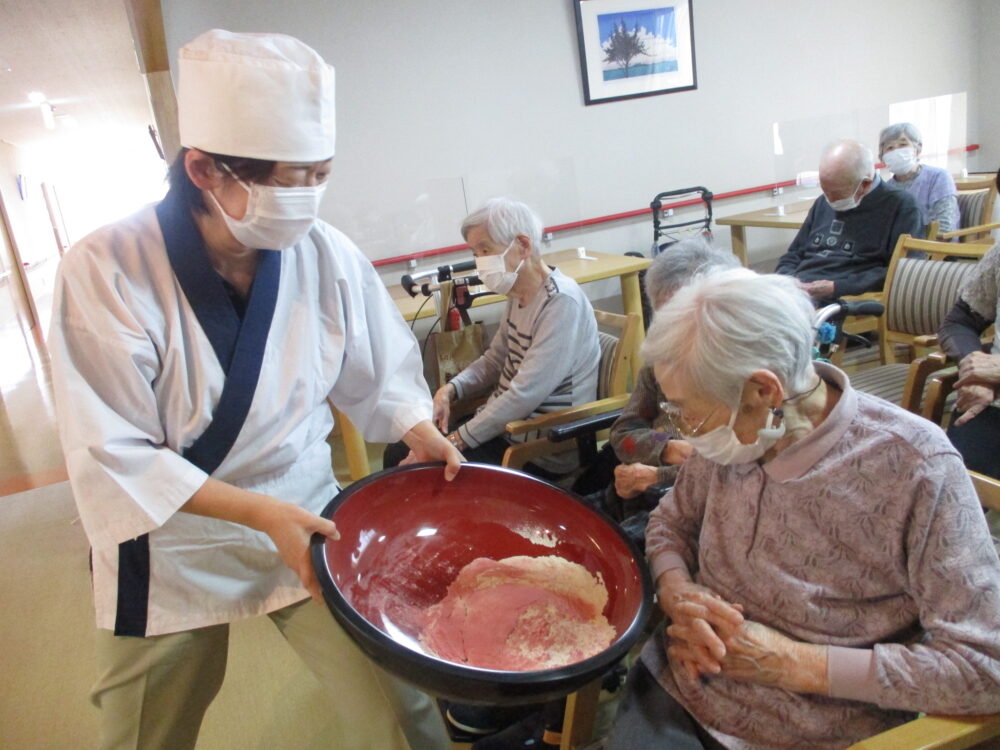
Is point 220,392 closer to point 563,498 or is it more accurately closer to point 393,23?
point 563,498

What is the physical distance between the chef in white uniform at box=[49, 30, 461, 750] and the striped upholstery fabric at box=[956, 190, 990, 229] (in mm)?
4578

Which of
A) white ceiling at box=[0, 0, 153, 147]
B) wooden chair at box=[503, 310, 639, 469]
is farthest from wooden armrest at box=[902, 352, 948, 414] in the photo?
white ceiling at box=[0, 0, 153, 147]

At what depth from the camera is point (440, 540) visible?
129 centimetres

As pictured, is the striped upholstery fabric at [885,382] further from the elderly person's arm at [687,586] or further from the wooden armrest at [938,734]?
the wooden armrest at [938,734]

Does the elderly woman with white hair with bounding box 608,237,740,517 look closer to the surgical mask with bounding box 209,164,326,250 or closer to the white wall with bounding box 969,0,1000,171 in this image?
the surgical mask with bounding box 209,164,326,250

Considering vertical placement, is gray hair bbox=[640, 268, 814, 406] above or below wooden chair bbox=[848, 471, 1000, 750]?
above

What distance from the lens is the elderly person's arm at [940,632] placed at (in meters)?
0.89

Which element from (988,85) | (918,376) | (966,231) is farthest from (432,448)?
(988,85)

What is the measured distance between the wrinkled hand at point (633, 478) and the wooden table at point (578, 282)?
5.43ft

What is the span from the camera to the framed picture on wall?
4.61 meters

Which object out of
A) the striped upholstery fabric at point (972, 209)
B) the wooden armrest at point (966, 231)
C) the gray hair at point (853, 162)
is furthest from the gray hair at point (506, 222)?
the striped upholstery fabric at point (972, 209)

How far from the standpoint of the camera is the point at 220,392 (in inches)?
44.0

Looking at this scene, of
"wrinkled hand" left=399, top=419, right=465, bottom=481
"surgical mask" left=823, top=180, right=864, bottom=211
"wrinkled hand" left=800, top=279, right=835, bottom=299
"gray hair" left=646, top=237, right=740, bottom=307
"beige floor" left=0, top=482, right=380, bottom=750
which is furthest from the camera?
"surgical mask" left=823, top=180, right=864, bottom=211

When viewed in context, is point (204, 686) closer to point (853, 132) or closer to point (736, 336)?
point (736, 336)
